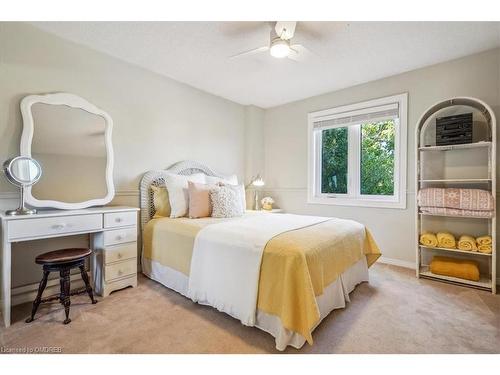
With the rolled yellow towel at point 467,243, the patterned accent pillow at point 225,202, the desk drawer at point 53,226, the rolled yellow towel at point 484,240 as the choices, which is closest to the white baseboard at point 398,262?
the rolled yellow towel at point 467,243

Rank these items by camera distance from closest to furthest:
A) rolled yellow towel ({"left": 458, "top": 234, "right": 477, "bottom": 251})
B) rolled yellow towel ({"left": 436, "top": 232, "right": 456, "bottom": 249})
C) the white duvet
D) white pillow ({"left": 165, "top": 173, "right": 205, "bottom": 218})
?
the white duvet
rolled yellow towel ({"left": 458, "top": 234, "right": 477, "bottom": 251})
rolled yellow towel ({"left": 436, "top": 232, "right": 456, "bottom": 249})
white pillow ({"left": 165, "top": 173, "right": 205, "bottom": 218})

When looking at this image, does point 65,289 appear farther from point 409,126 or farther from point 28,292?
point 409,126

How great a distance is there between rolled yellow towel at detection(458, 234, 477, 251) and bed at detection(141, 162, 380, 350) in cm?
85

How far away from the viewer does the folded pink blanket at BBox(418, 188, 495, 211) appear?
2.25m

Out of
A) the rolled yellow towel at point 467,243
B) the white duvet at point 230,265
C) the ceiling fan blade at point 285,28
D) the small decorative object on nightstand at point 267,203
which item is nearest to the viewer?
the white duvet at point 230,265

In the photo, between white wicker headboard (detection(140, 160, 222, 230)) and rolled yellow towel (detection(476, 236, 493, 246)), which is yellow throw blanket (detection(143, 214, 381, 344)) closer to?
white wicker headboard (detection(140, 160, 222, 230))

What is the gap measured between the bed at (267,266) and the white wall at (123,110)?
92 cm

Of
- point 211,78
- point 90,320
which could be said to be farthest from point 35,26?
point 90,320

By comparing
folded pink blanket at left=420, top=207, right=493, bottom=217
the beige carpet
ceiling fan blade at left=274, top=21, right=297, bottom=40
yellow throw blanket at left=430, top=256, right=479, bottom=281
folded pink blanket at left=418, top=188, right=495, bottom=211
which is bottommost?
the beige carpet

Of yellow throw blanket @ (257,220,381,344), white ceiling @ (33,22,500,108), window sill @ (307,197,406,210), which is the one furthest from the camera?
window sill @ (307,197,406,210)

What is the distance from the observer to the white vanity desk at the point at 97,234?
1.71m

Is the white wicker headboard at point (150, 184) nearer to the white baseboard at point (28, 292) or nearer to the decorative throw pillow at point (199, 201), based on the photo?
the decorative throw pillow at point (199, 201)

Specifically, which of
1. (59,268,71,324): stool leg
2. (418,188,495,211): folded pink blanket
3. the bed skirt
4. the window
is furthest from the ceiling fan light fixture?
(59,268,71,324): stool leg

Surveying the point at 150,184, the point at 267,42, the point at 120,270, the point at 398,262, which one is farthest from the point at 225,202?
the point at 398,262
